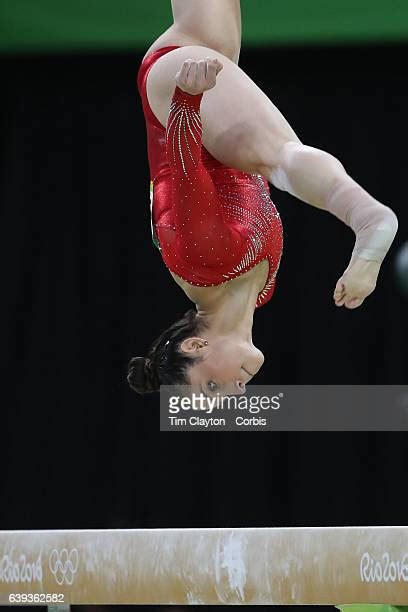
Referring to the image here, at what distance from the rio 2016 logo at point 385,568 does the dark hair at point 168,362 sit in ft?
2.59

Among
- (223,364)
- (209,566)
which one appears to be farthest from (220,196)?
(209,566)

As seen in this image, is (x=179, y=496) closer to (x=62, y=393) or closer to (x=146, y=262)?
(x=62, y=393)

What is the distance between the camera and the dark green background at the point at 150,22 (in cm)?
539

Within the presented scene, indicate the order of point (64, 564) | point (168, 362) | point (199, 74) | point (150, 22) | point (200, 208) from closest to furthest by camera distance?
point (199, 74), point (200, 208), point (64, 564), point (168, 362), point (150, 22)

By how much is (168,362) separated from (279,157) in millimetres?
837

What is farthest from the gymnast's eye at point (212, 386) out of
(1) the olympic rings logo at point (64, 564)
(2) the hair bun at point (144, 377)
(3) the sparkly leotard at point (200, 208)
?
(1) the olympic rings logo at point (64, 564)

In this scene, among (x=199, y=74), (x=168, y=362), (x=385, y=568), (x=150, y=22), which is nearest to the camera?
(x=199, y=74)

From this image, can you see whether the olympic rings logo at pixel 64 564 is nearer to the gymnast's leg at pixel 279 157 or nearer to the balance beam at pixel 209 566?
the balance beam at pixel 209 566

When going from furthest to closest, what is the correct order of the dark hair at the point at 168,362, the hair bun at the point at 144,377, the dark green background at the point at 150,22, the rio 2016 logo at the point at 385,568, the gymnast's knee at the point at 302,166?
the dark green background at the point at 150,22, the hair bun at the point at 144,377, the dark hair at the point at 168,362, the rio 2016 logo at the point at 385,568, the gymnast's knee at the point at 302,166

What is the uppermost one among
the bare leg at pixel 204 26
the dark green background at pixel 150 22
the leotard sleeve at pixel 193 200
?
the dark green background at pixel 150 22

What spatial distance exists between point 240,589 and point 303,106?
3.45 m

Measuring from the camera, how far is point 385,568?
300cm

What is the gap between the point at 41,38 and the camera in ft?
19.0

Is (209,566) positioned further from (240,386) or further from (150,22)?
(150,22)
